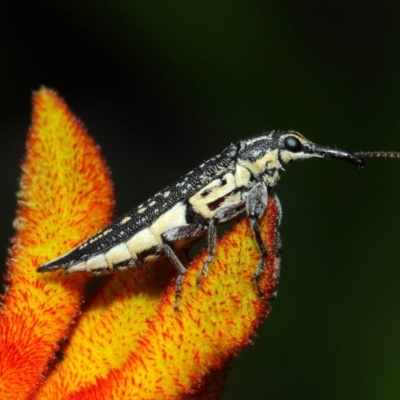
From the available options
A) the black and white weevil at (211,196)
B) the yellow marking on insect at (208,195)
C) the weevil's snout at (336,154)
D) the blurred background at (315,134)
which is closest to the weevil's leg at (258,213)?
the black and white weevil at (211,196)

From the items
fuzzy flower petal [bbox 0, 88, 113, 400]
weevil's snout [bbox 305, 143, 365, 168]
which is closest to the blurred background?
weevil's snout [bbox 305, 143, 365, 168]

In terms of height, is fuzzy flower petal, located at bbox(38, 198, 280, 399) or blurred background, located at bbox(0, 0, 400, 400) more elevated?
blurred background, located at bbox(0, 0, 400, 400)

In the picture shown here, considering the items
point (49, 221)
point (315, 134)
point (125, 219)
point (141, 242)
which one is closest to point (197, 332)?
point (49, 221)

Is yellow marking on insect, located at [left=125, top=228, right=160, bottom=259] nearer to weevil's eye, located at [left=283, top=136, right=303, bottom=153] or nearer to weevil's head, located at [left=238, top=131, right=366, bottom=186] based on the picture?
weevil's head, located at [left=238, top=131, right=366, bottom=186]

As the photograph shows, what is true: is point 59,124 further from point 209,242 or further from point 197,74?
point 197,74

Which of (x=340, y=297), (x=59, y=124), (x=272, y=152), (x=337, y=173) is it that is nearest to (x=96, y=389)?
(x=59, y=124)

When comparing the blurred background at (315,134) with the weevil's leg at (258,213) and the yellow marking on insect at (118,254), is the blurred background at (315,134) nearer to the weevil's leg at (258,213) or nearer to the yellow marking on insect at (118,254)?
Result: the weevil's leg at (258,213)
